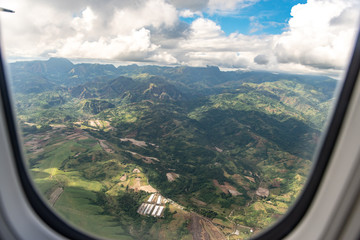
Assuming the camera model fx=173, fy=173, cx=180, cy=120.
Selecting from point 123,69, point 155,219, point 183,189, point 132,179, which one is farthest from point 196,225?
point 123,69

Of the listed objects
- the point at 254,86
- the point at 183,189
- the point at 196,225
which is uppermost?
the point at 254,86

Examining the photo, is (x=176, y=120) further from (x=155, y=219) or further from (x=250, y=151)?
(x=155, y=219)

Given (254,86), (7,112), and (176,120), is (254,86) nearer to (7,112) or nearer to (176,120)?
(176,120)

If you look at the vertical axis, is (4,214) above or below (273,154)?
above

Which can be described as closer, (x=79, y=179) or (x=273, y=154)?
(x=79, y=179)

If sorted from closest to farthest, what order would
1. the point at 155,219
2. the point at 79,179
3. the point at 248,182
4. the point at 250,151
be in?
1. the point at 155,219
2. the point at 79,179
3. the point at 248,182
4. the point at 250,151

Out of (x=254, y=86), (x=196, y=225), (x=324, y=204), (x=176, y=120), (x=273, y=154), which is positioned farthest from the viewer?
(x=254, y=86)

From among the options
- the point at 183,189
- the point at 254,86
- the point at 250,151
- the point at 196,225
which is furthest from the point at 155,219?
the point at 254,86
